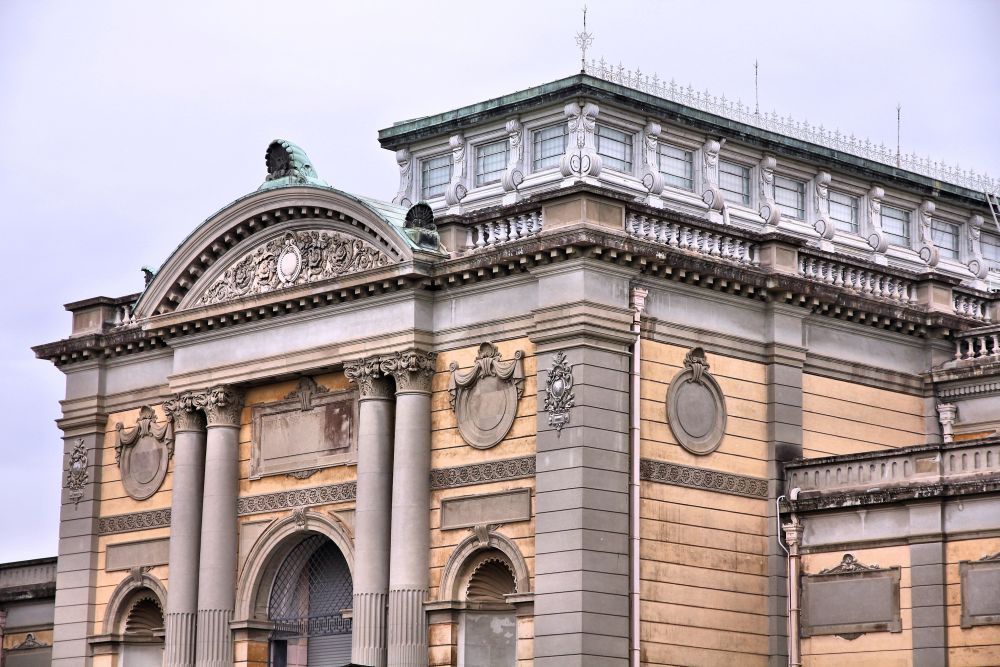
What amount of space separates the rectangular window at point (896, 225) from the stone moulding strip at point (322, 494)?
45.4 ft

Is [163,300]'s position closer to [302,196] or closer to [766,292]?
[302,196]

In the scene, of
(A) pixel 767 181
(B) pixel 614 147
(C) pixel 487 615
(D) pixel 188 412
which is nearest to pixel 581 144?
(B) pixel 614 147

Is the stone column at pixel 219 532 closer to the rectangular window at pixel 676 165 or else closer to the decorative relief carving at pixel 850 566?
the rectangular window at pixel 676 165

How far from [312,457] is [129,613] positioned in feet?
22.1

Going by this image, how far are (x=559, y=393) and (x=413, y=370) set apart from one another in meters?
3.68

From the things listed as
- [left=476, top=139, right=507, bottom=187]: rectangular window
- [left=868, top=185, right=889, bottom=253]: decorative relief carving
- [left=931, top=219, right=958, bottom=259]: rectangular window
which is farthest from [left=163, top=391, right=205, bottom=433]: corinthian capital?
[left=931, top=219, right=958, bottom=259]: rectangular window

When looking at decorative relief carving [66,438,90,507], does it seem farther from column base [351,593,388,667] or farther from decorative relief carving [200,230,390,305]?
column base [351,593,388,667]

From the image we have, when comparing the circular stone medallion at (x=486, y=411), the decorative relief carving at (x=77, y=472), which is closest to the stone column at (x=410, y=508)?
the circular stone medallion at (x=486, y=411)

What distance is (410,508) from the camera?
40625 mm

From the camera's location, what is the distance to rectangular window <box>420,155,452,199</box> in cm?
4816

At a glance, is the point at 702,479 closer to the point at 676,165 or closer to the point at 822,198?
the point at 676,165

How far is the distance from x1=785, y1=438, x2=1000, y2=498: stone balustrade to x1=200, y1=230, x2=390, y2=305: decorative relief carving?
30.2 ft

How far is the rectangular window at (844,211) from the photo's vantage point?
48406 millimetres

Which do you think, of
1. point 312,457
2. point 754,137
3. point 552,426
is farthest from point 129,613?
point 754,137
